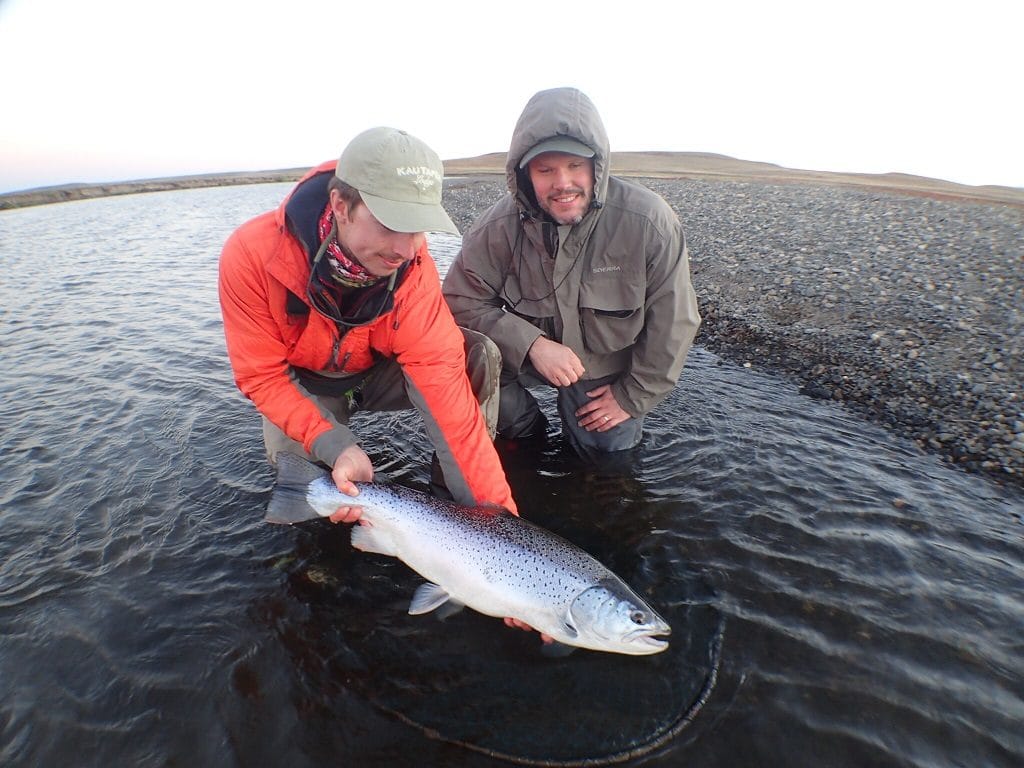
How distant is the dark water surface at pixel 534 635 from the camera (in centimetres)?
274

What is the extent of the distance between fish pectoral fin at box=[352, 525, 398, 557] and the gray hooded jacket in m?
1.86

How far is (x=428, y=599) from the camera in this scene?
3.23m

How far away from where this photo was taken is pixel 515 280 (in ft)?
15.6

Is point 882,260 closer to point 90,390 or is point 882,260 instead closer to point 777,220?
point 777,220

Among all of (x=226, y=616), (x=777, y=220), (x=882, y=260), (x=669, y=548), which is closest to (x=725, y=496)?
(x=669, y=548)

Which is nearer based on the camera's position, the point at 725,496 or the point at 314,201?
the point at 314,201

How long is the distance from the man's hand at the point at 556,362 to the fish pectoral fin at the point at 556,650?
2000 mm

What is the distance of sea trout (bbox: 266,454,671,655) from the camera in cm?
276

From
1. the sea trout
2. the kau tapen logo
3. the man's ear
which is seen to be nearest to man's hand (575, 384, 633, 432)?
the sea trout

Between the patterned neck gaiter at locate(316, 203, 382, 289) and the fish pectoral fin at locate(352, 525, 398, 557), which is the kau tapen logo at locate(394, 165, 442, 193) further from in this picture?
the fish pectoral fin at locate(352, 525, 398, 557)

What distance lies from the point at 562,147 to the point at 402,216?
1635mm

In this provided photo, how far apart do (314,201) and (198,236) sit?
77.4 feet

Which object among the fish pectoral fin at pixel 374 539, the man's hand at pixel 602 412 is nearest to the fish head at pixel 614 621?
the fish pectoral fin at pixel 374 539

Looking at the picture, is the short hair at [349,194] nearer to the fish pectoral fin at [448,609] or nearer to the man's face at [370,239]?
the man's face at [370,239]
